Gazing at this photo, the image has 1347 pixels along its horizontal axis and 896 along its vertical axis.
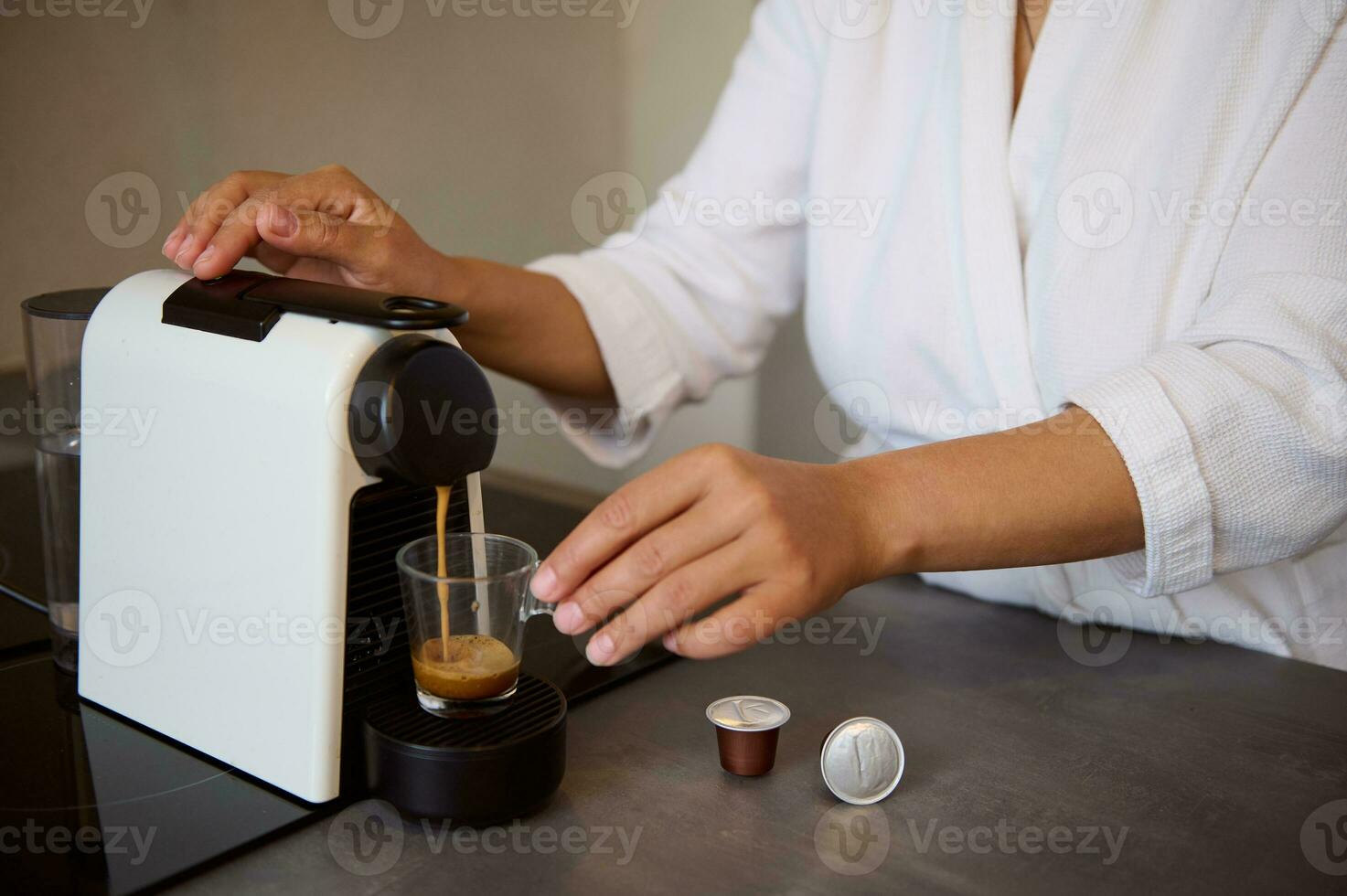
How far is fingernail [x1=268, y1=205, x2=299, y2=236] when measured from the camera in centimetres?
82

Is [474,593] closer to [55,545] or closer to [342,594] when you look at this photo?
[342,594]

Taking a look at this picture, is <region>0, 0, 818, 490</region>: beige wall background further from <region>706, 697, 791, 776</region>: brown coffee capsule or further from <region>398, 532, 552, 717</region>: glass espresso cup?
<region>706, 697, 791, 776</region>: brown coffee capsule

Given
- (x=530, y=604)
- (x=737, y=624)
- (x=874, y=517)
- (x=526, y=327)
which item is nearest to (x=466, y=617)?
(x=530, y=604)

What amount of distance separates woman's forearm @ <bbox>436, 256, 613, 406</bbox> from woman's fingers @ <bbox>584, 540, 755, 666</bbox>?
0.45 m

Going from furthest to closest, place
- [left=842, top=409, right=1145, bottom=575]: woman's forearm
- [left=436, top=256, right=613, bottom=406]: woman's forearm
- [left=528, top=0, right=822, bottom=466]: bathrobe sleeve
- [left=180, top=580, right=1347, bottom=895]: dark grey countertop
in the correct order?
1. [left=528, top=0, right=822, bottom=466]: bathrobe sleeve
2. [left=436, top=256, right=613, bottom=406]: woman's forearm
3. [left=842, top=409, right=1145, bottom=575]: woman's forearm
4. [left=180, top=580, right=1347, bottom=895]: dark grey countertop

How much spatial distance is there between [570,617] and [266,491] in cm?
19

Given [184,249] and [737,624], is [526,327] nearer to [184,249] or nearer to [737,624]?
[184,249]

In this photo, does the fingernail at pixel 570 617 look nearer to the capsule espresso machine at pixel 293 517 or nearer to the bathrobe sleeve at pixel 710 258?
the capsule espresso machine at pixel 293 517

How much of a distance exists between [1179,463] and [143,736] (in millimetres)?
702

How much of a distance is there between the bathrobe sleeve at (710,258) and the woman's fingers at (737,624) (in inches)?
20.1

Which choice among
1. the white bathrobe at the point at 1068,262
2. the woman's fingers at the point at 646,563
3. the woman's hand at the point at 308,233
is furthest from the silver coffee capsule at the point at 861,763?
the woman's hand at the point at 308,233

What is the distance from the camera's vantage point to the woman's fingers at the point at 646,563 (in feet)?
2.21

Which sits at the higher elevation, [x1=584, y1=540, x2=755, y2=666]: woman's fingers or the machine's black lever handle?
the machine's black lever handle

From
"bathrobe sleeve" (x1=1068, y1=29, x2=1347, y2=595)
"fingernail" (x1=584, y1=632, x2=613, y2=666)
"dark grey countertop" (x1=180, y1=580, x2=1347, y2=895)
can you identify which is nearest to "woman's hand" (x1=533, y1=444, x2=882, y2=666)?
"fingernail" (x1=584, y1=632, x2=613, y2=666)
